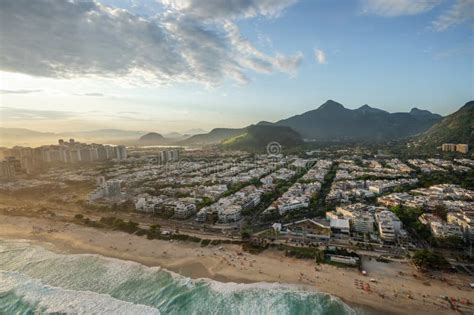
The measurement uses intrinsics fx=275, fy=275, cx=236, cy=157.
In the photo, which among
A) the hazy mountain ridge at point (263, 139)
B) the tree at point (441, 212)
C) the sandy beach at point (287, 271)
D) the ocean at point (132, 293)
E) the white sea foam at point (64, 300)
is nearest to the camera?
the sandy beach at point (287, 271)

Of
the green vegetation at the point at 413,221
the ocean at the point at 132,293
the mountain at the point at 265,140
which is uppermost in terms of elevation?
the mountain at the point at 265,140

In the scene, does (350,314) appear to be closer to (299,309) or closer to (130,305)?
(299,309)

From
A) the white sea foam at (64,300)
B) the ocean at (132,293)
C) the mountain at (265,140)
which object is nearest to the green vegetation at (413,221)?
the ocean at (132,293)

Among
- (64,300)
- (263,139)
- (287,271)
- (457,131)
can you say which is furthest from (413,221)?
(263,139)

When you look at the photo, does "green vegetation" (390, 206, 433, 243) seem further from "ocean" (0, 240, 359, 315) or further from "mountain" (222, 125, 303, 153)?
"mountain" (222, 125, 303, 153)

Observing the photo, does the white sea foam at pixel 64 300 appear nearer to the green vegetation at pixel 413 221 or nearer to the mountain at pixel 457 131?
the green vegetation at pixel 413 221

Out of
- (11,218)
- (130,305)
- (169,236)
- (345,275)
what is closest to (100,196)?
(11,218)
